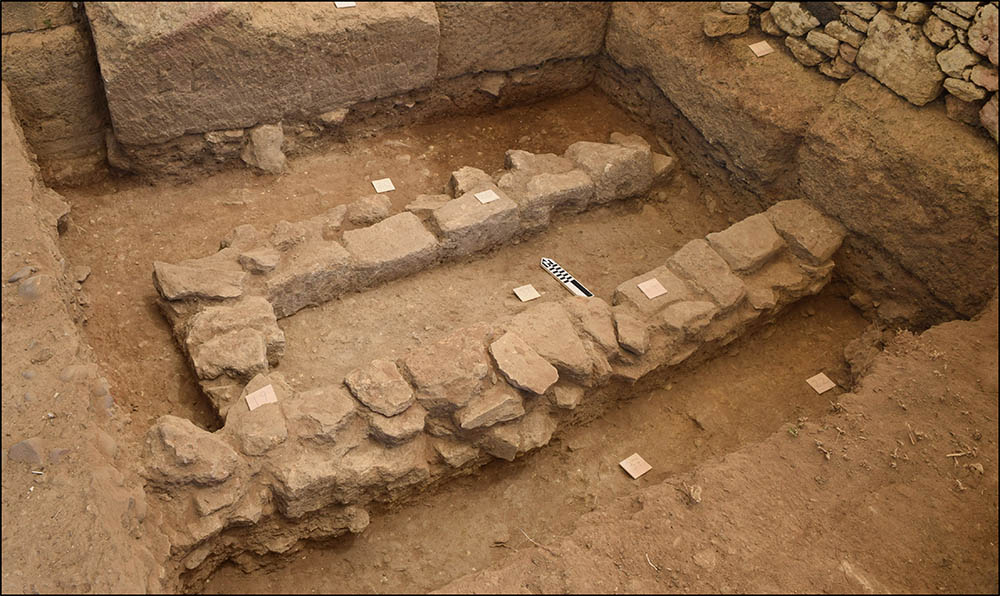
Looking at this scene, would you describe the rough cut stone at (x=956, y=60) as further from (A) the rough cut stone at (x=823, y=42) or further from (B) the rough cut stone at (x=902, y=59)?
(A) the rough cut stone at (x=823, y=42)

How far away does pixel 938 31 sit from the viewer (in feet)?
14.5

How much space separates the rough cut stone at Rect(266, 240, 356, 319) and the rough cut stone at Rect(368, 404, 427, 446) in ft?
3.44

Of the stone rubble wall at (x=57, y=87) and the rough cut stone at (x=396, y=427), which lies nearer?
the rough cut stone at (x=396, y=427)

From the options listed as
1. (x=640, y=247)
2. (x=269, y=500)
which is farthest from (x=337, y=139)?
(x=269, y=500)

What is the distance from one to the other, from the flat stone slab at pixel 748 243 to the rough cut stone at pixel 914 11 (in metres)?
1.37

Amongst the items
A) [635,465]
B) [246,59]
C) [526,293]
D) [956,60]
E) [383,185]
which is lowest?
[635,465]

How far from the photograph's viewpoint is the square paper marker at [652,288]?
4.65 m

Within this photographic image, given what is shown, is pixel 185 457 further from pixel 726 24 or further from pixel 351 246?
pixel 726 24

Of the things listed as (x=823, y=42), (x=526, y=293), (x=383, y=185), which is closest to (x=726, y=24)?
(x=823, y=42)

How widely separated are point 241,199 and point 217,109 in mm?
577

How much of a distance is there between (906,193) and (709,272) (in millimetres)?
1192

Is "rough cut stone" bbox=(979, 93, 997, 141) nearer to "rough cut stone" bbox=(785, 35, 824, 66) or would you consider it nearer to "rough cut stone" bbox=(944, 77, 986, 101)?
"rough cut stone" bbox=(944, 77, 986, 101)

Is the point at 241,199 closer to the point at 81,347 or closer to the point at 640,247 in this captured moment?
the point at 81,347

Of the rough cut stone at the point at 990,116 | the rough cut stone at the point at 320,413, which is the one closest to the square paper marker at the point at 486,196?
the rough cut stone at the point at 320,413
